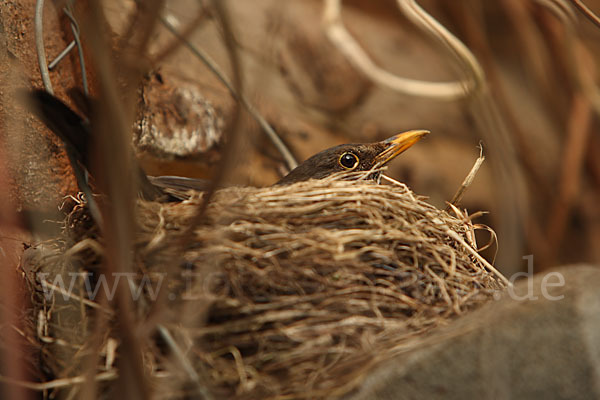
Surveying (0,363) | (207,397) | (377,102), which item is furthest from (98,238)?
(377,102)

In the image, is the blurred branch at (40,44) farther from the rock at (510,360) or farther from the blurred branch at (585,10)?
the blurred branch at (585,10)

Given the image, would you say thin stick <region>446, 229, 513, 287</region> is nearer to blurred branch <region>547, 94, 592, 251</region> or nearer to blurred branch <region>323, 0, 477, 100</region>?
blurred branch <region>323, 0, 477, 100</region>

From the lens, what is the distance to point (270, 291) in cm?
127

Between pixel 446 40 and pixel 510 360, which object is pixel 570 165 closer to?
pixel 446 40

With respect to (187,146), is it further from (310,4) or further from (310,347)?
(310,4)

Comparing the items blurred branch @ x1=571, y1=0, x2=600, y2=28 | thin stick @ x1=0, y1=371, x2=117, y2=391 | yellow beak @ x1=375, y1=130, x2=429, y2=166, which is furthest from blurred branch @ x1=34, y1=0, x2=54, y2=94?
blurred branch @ x1=571, y1=0, x2=600, y2=28

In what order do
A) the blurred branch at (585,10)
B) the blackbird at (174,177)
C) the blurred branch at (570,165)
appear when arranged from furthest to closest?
1. the blurred branch at (570,165)
2. the blurred branch at (585,10)
3. the blackbird at (174,177)

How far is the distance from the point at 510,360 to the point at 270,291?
50cm

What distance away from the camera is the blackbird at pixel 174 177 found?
1207mm

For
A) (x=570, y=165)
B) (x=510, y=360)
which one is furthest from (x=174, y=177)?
(x=570, y=165)

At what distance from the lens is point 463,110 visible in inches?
161

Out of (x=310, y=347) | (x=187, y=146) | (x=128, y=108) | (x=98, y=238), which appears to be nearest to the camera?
(x=128, y=108)

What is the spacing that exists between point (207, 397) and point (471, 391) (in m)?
0.48

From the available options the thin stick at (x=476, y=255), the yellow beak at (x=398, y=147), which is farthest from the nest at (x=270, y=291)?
the yellow beak at (x=398, y=147)
